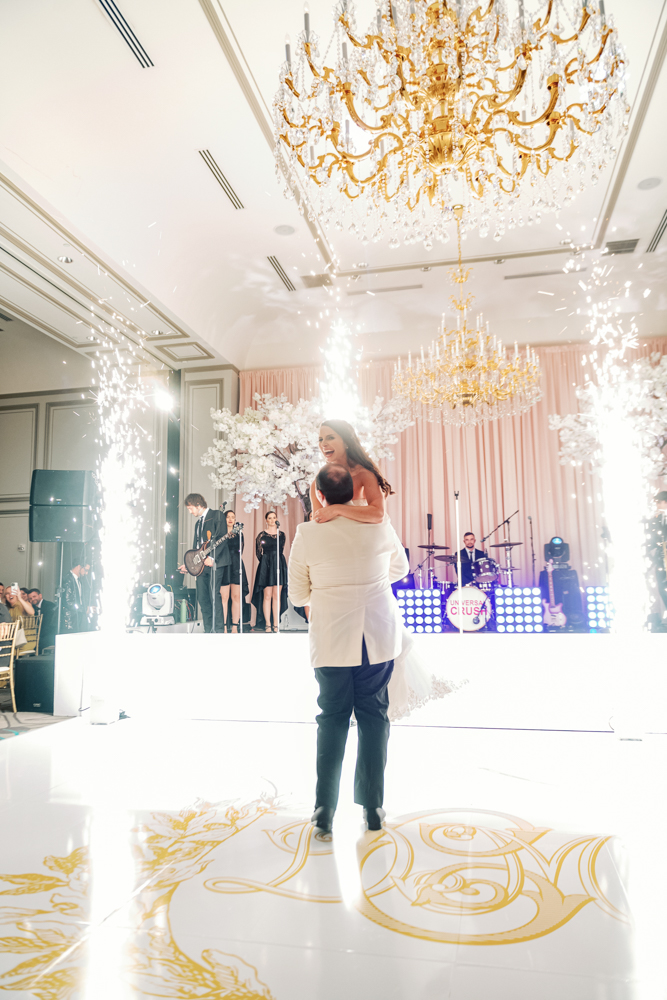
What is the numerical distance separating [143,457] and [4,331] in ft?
9.56

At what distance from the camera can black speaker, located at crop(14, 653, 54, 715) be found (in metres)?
4.81

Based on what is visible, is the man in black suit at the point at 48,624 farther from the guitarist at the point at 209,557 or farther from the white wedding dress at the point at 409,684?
the white wedding dress at the point at 409,684

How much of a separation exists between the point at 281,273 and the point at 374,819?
5832 millimetres

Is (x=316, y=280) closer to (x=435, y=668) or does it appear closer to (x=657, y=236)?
(x=657, y=236)

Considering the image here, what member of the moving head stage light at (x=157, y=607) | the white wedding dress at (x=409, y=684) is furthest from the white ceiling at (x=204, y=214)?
the white wedding dress at (x=409, y=684)

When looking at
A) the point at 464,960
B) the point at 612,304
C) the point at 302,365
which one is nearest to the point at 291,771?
the point at 464,960

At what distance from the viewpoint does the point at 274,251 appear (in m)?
6.38

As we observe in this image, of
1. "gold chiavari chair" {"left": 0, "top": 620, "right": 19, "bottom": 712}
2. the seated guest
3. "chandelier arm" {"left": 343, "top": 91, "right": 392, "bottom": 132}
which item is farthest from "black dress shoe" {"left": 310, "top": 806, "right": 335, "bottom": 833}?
the seated guest

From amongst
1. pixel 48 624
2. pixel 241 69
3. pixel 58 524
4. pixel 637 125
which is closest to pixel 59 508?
pixel 58 524

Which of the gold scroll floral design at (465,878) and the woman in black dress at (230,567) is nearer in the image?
the gold scroll floral design at (465,878)

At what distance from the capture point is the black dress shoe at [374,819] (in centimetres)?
222

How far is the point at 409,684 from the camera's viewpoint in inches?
91.4

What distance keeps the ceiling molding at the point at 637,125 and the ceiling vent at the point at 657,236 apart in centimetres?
50

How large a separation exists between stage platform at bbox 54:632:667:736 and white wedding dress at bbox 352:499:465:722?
989 millimetres
